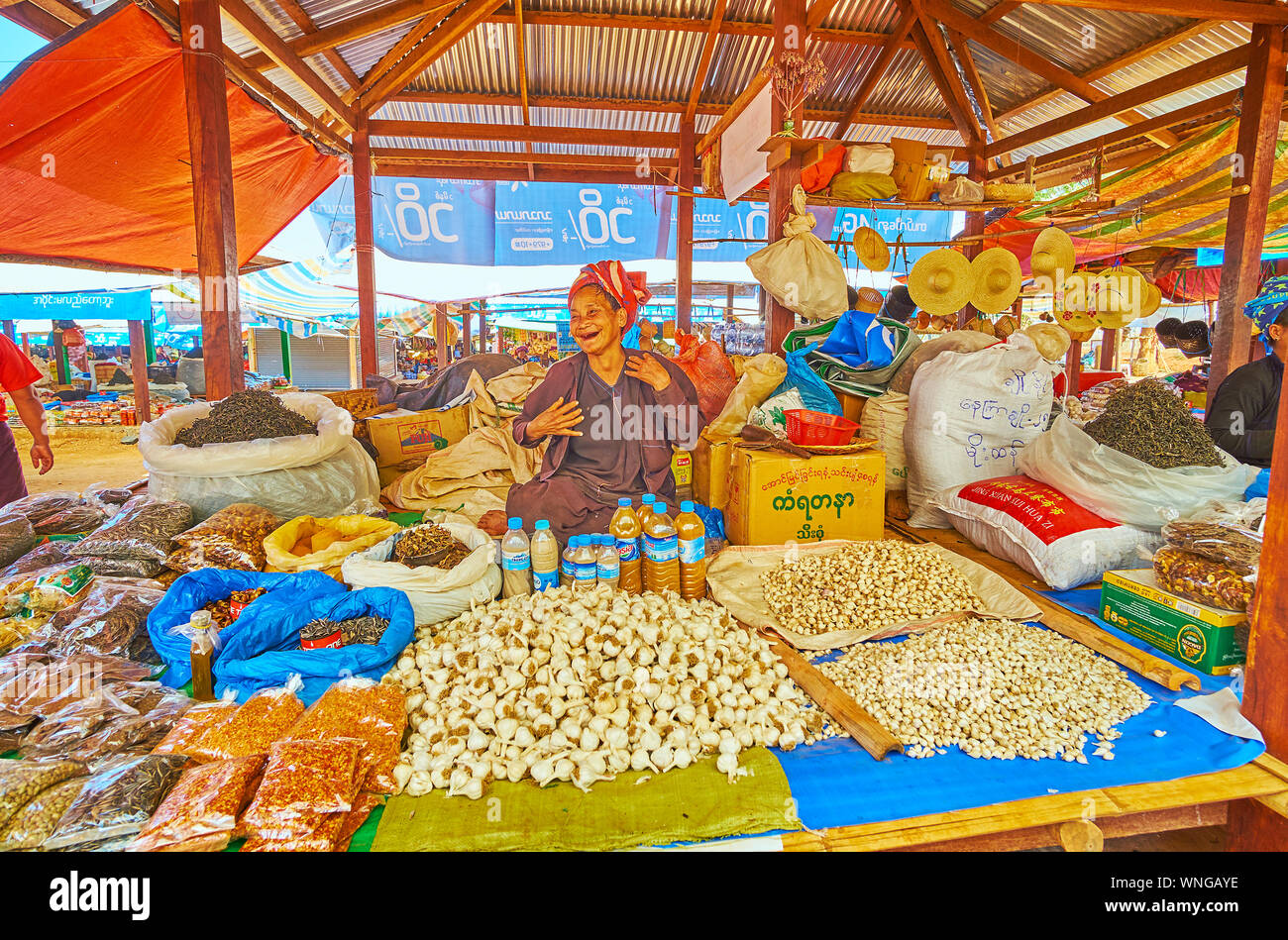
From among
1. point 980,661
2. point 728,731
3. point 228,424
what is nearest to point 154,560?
point 228,424

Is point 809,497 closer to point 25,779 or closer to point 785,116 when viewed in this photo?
point 785,116

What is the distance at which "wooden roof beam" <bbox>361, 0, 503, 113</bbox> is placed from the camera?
203 inches

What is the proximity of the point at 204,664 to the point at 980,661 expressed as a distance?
2388 millimetres

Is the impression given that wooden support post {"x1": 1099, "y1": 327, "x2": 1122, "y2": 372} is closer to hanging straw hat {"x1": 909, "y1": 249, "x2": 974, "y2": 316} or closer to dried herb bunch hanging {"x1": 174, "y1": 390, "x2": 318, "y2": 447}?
hanging straw hat {"x1": 909, "y1": 249, "x2": 974, "y2": 316}

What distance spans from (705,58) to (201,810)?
6531 millimetres

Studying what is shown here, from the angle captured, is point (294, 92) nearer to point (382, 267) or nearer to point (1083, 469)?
point (382, 267)

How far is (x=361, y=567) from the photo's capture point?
238 centimetres

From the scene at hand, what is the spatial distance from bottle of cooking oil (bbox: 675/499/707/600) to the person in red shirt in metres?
3.49

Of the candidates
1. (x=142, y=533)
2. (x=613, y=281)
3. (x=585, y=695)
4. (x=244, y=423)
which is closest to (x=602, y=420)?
(x=613, y=281)

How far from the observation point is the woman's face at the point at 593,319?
2916 mm

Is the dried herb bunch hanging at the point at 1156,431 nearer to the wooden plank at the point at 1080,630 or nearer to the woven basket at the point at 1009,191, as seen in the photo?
the wooden plank at the point at 1080,630

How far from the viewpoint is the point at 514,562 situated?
8.38ft

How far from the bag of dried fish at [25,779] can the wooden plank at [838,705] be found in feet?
6.21

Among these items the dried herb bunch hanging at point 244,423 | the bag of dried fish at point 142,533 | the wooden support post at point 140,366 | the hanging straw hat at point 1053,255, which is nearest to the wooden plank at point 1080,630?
the hanging straw hat at point 1053,255
